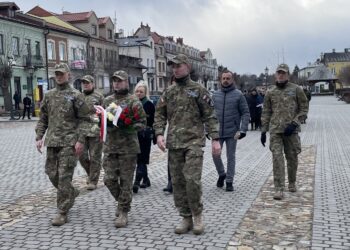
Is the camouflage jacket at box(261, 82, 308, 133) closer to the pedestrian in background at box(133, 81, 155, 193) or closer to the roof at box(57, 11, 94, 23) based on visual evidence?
the pedestrian in background at box(133, 81, 155, 193)

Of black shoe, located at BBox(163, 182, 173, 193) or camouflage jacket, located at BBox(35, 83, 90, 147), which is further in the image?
black shoe, located at BBox(163, 182, 173, 193)

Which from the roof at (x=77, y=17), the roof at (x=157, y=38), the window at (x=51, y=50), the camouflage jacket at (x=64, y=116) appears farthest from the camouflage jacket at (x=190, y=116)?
the roof at (x=157, y=38)

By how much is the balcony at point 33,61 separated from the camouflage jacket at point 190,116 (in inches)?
1468

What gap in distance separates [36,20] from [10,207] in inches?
1550

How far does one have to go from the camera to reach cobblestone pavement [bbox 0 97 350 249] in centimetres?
519

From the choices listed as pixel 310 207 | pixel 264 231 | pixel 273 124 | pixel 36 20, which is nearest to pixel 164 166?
pixel 273 124

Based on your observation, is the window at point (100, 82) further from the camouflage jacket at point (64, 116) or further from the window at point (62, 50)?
the camouflage jacket at point (64, 116)

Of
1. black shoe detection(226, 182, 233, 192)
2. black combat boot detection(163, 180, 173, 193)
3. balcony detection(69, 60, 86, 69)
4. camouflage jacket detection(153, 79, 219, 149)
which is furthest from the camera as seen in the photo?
balcony detection(69, 60, 86, 69)

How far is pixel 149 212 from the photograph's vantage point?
→ 21.2ft

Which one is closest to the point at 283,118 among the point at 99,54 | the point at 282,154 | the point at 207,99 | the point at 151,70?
the point at 282,154

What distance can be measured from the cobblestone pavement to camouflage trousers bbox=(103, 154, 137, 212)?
12.3 inches

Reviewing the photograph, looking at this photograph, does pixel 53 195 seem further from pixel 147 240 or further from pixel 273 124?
pixel 273 124

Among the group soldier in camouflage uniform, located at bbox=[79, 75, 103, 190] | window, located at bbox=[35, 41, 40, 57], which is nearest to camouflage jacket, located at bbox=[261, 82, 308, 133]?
soldier in camouflage uniform, located at bbox=[79, 75, 103, 190]

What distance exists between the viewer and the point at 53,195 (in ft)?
25.1
